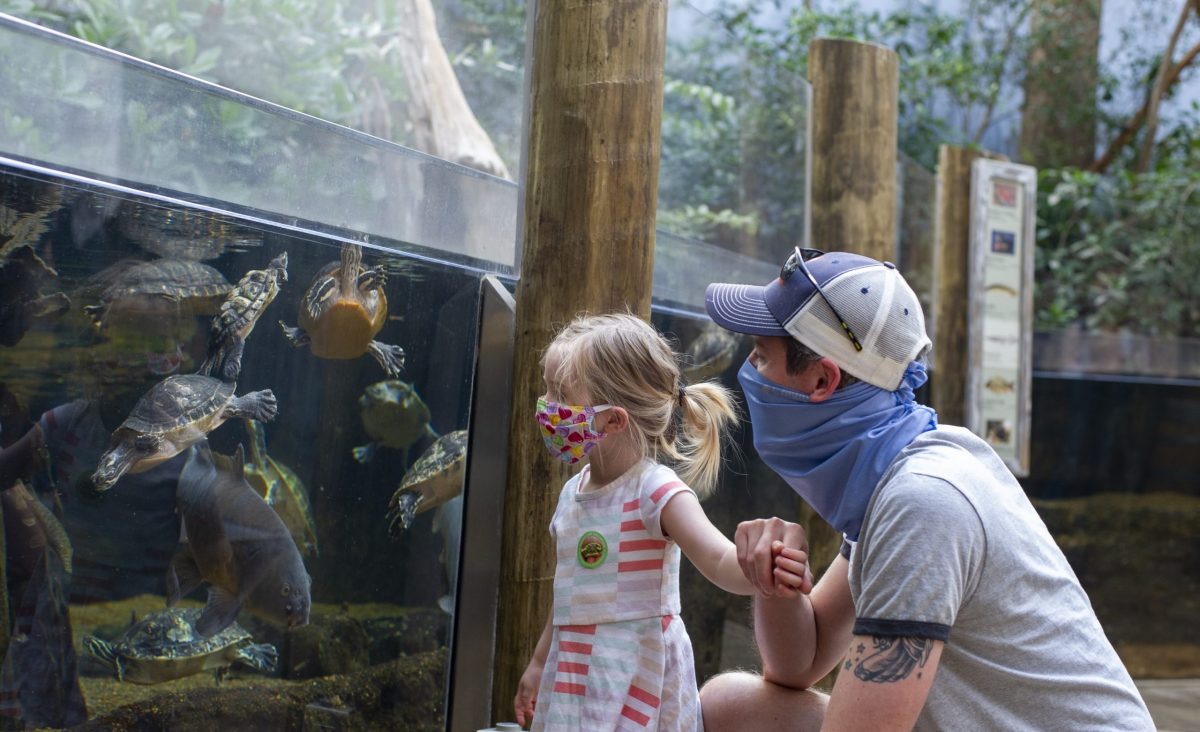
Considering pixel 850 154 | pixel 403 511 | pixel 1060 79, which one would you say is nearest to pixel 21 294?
pixel 403 511

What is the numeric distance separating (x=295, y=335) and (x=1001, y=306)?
526 cm

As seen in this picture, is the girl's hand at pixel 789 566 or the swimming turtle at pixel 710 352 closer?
the girl's hand at pixel 789 566

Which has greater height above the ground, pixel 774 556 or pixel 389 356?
pixel 389 356

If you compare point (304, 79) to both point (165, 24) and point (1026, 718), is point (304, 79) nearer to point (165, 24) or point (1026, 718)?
point (165, 24)

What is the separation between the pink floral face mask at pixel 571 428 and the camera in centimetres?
242

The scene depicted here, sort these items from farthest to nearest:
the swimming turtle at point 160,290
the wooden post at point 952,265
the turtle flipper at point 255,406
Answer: the wooden post at point 952,265
the turtle flipper at point 255,406
the swimming turtle at point 160,290

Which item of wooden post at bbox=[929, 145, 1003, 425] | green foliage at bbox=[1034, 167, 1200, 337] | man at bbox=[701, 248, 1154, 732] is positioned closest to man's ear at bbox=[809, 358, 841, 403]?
man at bbox=[701, 248, 1154, 732]

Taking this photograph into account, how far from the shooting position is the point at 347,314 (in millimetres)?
2709

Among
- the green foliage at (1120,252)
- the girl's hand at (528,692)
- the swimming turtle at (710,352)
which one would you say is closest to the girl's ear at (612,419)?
the girl's hand at (528,692)

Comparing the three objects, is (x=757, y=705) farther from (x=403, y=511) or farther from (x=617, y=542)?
(x=403, y=511)

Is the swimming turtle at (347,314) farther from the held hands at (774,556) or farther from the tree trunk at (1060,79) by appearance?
the tree trunk at (1060,79)

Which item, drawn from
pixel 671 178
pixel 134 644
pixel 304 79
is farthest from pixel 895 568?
pixel 304 79

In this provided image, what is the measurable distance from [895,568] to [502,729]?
118 cm

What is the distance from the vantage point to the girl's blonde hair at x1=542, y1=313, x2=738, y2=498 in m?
2.45
